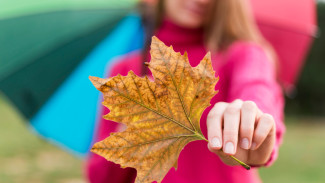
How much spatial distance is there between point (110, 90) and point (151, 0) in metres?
1.84

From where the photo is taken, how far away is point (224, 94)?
1653 millimetres

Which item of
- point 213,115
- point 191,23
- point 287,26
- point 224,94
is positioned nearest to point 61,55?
point 191,23

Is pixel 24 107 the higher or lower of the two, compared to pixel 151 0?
lower

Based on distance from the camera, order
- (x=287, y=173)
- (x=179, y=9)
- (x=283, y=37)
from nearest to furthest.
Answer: (x=179, y=9) < (x=283, y=37) < (x=287, y=173)

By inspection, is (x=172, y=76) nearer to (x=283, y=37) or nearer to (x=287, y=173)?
(x=283, y=37)

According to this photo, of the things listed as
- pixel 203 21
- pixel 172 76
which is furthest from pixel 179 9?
pixel 172 76

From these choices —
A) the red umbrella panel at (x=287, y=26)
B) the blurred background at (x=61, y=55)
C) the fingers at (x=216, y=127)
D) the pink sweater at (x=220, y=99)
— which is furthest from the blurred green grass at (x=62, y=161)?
the fingers at (x=216, y=127)

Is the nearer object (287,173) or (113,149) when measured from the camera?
(113,149)

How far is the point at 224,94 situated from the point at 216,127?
97 centimetres

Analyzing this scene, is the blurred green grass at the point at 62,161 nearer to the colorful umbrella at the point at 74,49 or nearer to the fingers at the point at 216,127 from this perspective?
the colorful umbrella at the point at 74,49

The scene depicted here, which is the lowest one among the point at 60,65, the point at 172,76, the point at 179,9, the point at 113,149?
the point at 113,149

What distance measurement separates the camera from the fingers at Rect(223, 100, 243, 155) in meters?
0.66

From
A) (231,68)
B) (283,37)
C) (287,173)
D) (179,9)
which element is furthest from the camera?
(287,173)

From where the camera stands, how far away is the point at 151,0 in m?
2.41
